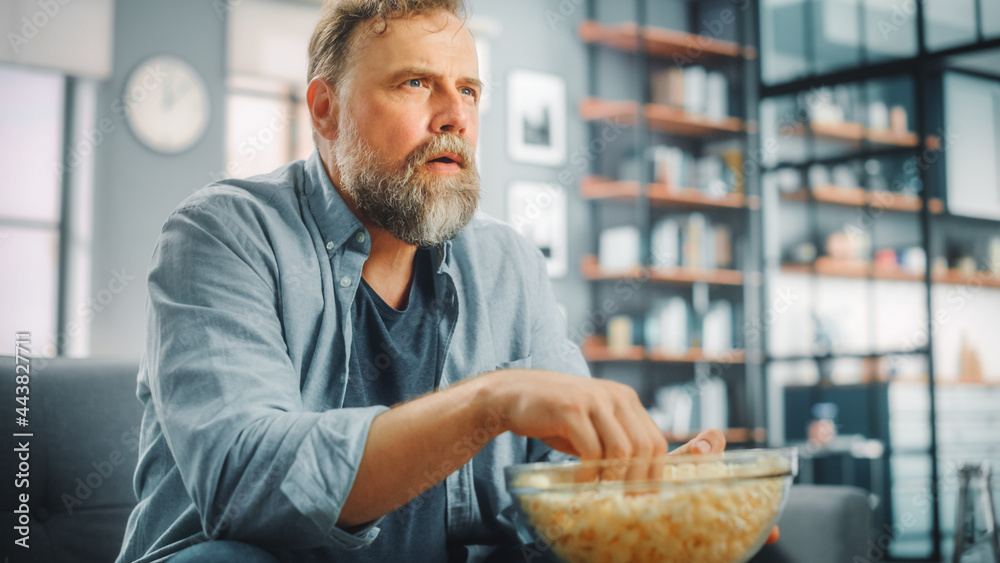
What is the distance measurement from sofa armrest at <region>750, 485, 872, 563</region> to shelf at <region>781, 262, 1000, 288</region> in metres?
3.35

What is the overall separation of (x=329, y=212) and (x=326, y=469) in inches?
19.8

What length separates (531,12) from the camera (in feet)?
17.1

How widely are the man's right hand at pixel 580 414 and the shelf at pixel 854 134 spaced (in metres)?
4.25

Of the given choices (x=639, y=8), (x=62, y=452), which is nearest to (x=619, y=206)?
(x=639, y=8)

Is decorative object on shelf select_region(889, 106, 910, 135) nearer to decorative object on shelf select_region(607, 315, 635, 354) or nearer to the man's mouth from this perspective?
decorative object on shelf select_region(607, 315, 635, 354)

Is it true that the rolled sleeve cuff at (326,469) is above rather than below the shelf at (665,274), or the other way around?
below

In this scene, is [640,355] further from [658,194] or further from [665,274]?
[658,194]

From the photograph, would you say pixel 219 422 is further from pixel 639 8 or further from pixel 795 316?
pixel 639 8

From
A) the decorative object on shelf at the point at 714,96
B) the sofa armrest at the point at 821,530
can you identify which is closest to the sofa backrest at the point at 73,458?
the sofa armrest at the point at 821,530

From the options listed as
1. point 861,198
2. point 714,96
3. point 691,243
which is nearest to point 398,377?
point 861,198

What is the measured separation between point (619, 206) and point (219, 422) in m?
4.73

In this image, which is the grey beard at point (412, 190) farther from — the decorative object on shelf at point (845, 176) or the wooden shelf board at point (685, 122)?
the wooden shelf board at point (685, 122)

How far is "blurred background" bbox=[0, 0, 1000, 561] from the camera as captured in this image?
12.5 feet

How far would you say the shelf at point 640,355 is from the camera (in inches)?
196
